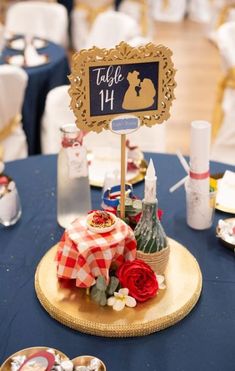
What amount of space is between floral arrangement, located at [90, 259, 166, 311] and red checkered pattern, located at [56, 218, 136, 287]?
0.02m

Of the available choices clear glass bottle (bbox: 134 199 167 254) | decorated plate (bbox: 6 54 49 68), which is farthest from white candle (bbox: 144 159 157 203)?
decorated plate (bbox: 6 54 49 68)

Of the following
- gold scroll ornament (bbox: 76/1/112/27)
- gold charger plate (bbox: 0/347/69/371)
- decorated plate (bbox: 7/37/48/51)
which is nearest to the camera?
gold charger plate (bbox: 0/347/69/371)

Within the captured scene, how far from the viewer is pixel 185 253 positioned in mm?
1340

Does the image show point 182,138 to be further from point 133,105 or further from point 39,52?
point 133,105

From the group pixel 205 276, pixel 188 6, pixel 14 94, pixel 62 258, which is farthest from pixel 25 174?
pixel 188 6

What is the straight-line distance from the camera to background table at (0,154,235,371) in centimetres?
107

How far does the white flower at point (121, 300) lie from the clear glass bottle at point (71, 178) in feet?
1.16

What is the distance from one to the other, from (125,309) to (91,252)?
0.14 meters

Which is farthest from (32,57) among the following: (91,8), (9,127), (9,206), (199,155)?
(91,8)

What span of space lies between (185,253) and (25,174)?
2.11 ft

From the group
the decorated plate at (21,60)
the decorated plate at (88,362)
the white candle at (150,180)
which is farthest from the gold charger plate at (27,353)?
Answer: the decorated plate at (21,60)

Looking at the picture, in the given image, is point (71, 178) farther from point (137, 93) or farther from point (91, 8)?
point (91, 8)

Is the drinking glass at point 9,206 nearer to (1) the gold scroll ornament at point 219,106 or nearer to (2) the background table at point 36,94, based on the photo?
(2) the background table at point 36,94

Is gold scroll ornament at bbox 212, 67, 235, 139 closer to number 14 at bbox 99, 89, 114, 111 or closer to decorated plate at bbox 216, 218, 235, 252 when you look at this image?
decorated plate at bbox 216, 218, 235, 252
